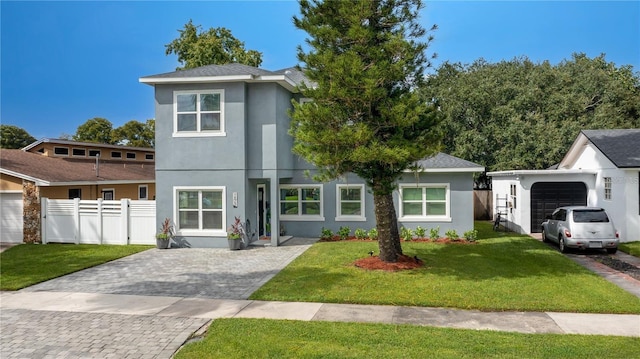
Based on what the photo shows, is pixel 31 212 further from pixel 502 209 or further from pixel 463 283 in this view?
pixel 502 209

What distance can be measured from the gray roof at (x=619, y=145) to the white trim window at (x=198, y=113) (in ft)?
49.0

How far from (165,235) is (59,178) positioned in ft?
21.2

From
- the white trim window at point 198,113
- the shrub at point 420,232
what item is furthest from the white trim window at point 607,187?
the white trim window at point 198,113

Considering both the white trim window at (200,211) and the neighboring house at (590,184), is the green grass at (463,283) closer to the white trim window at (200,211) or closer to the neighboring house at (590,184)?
the white trim window at (200,211)

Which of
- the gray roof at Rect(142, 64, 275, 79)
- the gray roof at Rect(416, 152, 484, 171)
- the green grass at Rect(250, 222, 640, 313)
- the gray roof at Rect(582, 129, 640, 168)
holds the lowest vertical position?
the green grass at Rect(250, 222, 640, 313)

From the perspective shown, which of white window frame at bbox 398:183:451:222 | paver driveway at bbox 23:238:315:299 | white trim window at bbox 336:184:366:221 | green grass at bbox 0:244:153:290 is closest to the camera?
paver driveway at bbox 23:238:315:299

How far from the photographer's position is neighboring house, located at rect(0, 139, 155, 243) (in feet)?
55.6

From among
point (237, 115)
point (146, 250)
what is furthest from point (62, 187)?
point (237, 115)

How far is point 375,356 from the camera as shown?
5.72 metres

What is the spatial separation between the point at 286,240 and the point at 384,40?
30.0ft

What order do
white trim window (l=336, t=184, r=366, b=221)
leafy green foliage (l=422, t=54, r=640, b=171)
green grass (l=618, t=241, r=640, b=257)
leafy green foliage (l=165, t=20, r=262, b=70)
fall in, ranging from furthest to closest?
leafy green foliage (l=165, t=20, r=262, b=70) → leafy green foliage (l=422, t=54, r=640, b=171) → white trim window (l=336, t=184, r=366, b=221) → green grass (l=618, t=241, r=640, b=257)

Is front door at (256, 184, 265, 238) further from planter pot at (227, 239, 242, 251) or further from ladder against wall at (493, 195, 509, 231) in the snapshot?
ladder against wall at (493, 195, 509, 231)

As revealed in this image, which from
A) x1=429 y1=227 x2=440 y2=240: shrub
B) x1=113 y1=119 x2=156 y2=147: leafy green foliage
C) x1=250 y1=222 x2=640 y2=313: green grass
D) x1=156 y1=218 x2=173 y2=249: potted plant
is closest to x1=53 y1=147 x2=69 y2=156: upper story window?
x1=156 y1=218 x2=173 y2=249: potted plant

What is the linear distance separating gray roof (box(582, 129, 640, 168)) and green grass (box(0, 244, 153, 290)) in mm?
18180
